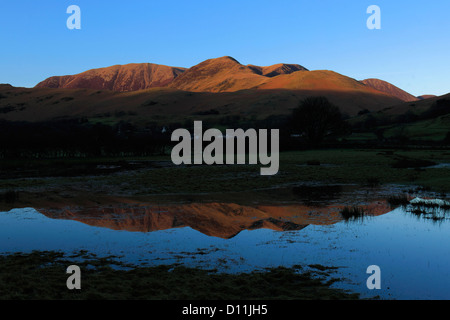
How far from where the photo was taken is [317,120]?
306 feet

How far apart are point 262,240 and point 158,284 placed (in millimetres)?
6781

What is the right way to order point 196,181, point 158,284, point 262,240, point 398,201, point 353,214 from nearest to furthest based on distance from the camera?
point 158,284, point 262,240, point 353,214, point 398,201, point 196,181

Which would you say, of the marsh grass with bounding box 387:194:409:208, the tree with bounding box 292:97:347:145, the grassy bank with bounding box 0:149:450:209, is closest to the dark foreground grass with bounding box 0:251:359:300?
the marsh grass with bounding box 387:194:409:208

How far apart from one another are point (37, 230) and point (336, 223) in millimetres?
14408

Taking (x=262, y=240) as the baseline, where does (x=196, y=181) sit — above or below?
above

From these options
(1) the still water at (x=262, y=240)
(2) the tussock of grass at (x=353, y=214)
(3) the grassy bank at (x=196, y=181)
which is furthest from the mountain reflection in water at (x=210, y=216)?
(3) the grassy bank at (x=196, y=181)

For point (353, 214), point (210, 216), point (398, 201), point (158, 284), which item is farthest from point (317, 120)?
point (158, 284)

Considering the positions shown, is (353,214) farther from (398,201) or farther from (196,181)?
(196,181)

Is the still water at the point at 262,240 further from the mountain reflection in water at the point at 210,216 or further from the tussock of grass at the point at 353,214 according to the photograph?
the tussock of grass at the point at 353,214

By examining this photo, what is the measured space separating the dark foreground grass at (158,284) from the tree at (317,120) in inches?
3246

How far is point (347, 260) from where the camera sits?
14352mm

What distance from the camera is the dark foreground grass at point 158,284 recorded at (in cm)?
1071
